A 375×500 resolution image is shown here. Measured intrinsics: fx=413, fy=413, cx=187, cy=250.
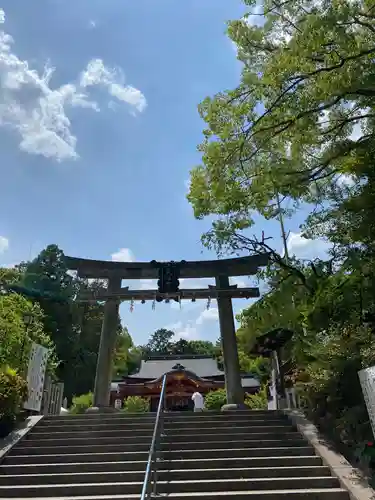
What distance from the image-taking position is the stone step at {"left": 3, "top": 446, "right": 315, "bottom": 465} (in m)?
7.12

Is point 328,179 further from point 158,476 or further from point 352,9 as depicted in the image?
point 158,476

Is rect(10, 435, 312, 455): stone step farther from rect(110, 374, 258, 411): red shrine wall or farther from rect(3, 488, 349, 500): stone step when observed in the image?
rect(110, 374, 258, 411): red shrine wall

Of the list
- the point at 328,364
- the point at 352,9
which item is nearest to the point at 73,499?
the point at 328,364

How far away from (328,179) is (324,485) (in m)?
5.01

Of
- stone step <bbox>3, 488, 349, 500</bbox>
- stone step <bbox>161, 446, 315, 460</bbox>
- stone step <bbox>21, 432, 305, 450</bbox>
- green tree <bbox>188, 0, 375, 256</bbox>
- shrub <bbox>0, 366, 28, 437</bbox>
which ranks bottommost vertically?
stone step <bbox>3, 488, 349, 500</bbox>

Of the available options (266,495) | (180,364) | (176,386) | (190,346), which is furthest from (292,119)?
→ (190,346)

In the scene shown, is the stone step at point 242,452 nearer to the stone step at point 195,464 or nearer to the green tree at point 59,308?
the stone step at point 195,464

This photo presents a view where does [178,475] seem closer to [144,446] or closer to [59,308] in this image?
[144,446]

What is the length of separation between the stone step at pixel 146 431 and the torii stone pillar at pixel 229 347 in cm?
419

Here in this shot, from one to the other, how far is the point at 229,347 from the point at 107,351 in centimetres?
399

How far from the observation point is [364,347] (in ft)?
21.1

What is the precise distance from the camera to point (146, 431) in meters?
8.44

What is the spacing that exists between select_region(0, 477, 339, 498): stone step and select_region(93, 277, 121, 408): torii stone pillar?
21.9 feet

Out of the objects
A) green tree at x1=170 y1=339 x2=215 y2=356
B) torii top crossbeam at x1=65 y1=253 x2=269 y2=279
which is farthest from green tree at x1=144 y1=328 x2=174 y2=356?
torii top crossbeam at x1=65 y1=253 x2=269 y2=279
